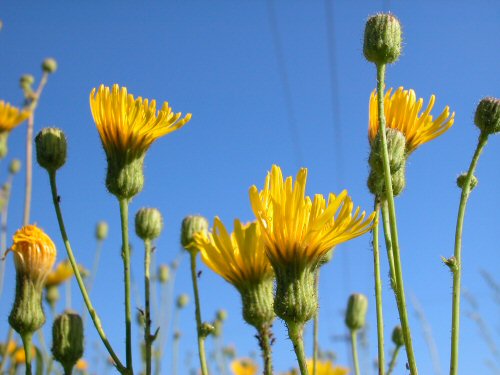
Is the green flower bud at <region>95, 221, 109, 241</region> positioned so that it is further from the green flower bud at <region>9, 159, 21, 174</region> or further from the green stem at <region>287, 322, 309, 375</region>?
the green stem at <region>287, 322, 309, 375</region>

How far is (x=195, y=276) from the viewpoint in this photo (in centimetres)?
249

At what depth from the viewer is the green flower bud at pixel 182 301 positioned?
641cm

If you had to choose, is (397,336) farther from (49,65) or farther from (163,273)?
(49,65)

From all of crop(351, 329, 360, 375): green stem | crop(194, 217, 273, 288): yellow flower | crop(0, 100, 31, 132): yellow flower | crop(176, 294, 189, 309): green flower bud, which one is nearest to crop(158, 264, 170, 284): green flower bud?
crop(176, 294, 189, 309): green flower bud

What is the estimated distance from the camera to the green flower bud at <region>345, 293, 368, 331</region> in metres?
3.32

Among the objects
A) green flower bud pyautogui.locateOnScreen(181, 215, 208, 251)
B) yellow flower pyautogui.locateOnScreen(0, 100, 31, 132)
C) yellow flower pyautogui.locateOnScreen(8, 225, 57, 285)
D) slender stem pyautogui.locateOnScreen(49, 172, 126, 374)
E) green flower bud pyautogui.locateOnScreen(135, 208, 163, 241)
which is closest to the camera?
slender stem pyautogui.locateOnScreen(49, 172, 126, 374)

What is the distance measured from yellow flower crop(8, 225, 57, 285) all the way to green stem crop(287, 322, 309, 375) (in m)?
1.24

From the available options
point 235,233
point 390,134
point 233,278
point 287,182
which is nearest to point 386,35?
point 390,134

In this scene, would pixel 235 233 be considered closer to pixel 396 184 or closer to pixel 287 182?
pixel 287 182

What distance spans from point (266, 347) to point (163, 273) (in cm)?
402

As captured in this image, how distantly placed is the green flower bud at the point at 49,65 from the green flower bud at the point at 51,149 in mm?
3914

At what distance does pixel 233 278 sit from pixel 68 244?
0.62m

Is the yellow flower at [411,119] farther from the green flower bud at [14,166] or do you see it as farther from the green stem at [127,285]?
the green flower bud at [14,166]

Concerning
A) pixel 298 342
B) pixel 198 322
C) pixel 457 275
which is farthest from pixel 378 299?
pixel 198 322
